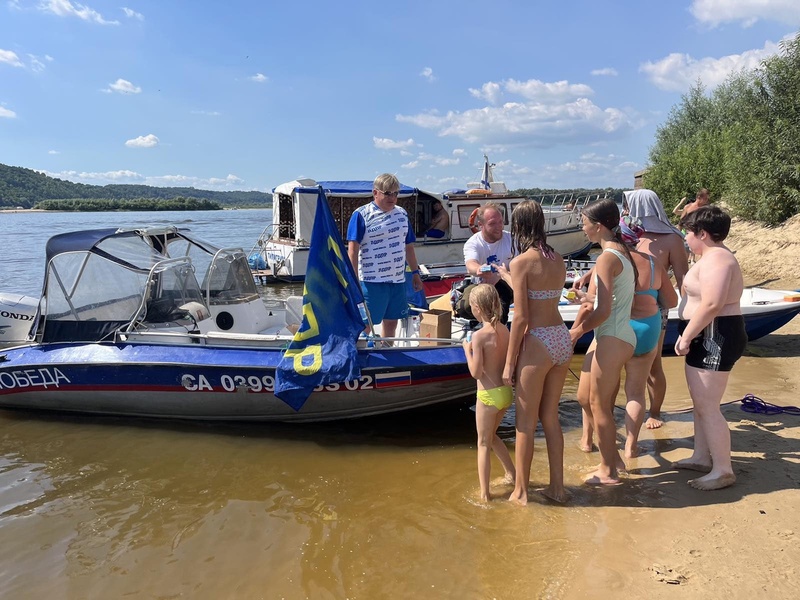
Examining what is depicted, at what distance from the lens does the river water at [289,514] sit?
3121mm

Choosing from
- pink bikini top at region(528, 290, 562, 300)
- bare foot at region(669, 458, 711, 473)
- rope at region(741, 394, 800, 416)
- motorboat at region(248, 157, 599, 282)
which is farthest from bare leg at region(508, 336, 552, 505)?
motorboat at region(248, 157, 599, 282)

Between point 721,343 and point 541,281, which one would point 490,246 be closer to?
point 541,281

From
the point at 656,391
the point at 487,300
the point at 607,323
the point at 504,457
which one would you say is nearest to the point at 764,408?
the point at 656,391

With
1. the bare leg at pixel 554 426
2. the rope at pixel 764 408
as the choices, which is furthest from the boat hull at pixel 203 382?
the rope at pixel 764 408

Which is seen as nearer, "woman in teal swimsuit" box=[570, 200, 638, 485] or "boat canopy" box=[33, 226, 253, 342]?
"woman in teal swimsuit" box=[570, 200, 638, 485]

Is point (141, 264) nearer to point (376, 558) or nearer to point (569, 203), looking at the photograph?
point (376, 558)

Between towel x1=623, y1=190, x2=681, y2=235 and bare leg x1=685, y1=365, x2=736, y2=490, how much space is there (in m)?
1.28

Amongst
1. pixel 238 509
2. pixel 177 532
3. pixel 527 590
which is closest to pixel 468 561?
pixel 527 590

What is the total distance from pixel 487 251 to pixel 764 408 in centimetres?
311

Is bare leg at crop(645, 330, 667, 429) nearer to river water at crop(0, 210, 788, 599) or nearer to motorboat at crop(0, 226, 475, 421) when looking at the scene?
river water at crop(0, 210, 788, 599)

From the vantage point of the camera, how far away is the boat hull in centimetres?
486

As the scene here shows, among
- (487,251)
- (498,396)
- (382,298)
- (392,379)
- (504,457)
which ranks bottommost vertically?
(504,457)

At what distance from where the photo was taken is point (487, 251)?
15.1 feet

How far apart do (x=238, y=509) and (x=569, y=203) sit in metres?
21.0
